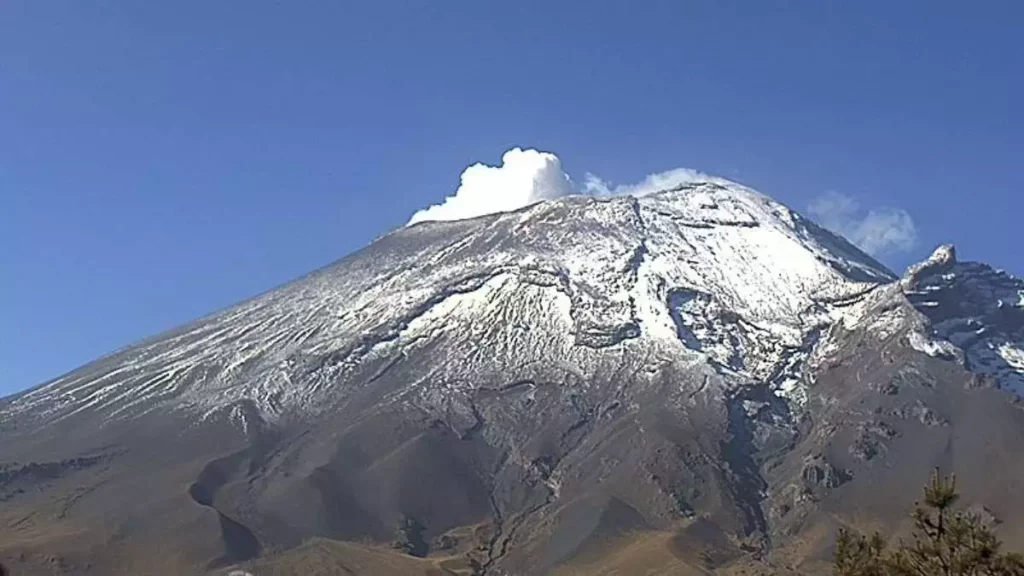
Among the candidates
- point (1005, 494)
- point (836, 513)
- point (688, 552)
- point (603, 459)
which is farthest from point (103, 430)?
point (1005, 494)

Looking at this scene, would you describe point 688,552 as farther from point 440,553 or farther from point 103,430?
point 103,430

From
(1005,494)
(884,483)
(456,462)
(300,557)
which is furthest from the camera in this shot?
(456,462)

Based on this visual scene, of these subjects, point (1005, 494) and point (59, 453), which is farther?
point (59, 453)

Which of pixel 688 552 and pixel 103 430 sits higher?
pixel 103 430

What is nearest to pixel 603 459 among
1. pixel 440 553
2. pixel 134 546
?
pixel 440 553

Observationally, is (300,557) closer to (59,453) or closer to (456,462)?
(456,462)

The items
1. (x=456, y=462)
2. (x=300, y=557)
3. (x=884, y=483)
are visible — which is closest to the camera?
(x=300, y=557)

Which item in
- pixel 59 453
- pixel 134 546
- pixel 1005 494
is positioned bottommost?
pixel 1005 494

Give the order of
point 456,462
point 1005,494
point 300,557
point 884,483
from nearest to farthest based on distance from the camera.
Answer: point 300,557, point 1005,494, point 884,483, point 456,462

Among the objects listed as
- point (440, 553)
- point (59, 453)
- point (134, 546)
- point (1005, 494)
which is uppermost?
point (59, 453)
